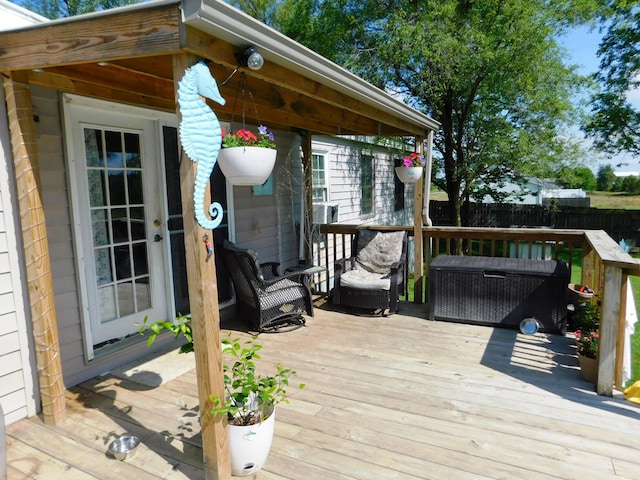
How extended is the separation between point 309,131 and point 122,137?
261 centimetres

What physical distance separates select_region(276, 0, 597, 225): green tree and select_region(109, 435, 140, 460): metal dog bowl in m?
7.80

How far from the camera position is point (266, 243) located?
5016 millimetres

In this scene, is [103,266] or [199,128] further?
[103,266]

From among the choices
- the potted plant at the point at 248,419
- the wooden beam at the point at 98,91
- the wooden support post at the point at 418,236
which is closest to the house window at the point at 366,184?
the wooden support post at the point at 418,236

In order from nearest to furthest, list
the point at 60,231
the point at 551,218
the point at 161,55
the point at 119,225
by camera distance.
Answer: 1. the point at 161,55
2. the point at 60,231
3. the point at 119,225
4. the point at 551,218

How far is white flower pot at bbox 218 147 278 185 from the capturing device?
222 cm

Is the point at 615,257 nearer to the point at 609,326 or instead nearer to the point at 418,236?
the point at 609,326

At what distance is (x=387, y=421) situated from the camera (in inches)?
97.1

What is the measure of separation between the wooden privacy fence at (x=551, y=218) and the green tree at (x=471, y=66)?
2.74 meters

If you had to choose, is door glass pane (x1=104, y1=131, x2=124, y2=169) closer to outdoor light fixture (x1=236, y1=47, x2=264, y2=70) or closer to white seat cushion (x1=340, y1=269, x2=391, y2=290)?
outdoor light fixture (x1=236, y1=47, x2=264, y2=70)

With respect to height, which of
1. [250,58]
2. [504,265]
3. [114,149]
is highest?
[250,58]

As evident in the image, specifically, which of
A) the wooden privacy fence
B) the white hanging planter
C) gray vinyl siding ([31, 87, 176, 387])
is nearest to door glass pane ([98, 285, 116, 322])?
gray vinyl siding ([31, 87, 176, 387])

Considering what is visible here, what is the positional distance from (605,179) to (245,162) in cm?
3756

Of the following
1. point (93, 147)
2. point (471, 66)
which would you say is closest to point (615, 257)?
point (93, 147)
